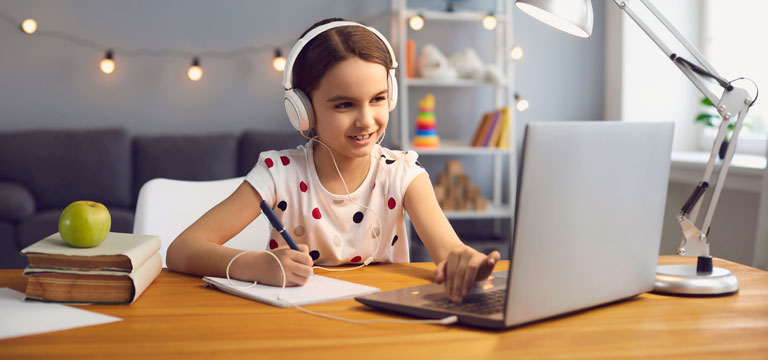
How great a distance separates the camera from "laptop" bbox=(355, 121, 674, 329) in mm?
703

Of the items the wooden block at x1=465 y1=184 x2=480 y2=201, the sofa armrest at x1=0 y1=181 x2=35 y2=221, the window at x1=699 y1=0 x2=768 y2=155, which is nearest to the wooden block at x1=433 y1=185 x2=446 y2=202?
the wooden block at x1=465 y1=184 x2=480 y2=201

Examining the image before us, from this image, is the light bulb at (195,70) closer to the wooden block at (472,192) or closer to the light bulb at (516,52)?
the wooden block at (472,192)

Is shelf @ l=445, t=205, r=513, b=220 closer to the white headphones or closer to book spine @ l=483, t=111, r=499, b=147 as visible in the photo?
book spine @ l=483, t=111, r=499, b=147

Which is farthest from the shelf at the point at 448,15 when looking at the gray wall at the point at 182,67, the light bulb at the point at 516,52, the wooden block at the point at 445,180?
the wooden block at the point at 445,180

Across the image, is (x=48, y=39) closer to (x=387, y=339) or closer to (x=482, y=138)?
(x=482, y=138)

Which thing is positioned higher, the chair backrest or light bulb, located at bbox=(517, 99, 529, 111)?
light bulb, located at bbox=(517, 99, 529, 111)

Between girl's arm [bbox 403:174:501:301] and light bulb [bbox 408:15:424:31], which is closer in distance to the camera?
girl's arm [bbox 403:174:501:301]

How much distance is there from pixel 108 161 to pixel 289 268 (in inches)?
→ 117

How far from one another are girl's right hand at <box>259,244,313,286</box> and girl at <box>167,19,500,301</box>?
0.20 feet

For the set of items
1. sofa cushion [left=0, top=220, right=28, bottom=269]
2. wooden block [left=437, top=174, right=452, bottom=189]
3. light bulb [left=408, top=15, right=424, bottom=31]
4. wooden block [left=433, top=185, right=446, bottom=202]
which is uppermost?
light bulb [left=408, top=15, right=424, bottom=31]

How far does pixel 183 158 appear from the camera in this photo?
3.65 meters

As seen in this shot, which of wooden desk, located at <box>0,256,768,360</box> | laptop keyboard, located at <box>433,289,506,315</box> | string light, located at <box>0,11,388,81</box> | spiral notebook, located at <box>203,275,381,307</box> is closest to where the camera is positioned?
wooden desk, located at <box>0,256,768,360</box>

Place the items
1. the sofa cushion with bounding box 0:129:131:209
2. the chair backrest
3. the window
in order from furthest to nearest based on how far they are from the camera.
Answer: the sofa cushion with bounding box 0:129:131:209 → the window → the chair backrest

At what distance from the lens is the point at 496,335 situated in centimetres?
72
